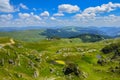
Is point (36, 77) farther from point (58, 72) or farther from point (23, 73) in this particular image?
point (58, 72)

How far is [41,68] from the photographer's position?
429ft

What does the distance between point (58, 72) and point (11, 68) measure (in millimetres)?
29633

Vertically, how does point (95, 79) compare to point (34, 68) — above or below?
below

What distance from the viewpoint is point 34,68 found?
409 ft

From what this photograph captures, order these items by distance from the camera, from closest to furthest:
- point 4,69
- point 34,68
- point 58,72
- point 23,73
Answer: point 4,69, point 23,73, point 34,68, point 58,72

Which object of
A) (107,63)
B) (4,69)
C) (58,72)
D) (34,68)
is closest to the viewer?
(4,69)

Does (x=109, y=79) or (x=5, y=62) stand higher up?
(x=5, y=62)

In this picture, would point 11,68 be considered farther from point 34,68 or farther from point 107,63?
point 107,63

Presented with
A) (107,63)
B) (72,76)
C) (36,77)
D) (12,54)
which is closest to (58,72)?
(72,76)

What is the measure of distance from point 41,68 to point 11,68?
19.6m

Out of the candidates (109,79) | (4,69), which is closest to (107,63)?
(109,79)

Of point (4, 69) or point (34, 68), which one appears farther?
point (34, 68)

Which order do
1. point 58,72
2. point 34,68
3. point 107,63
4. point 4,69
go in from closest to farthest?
point 4,69, point 34,68, point 58,72, point 107,63

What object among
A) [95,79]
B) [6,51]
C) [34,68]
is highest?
[6,51]
